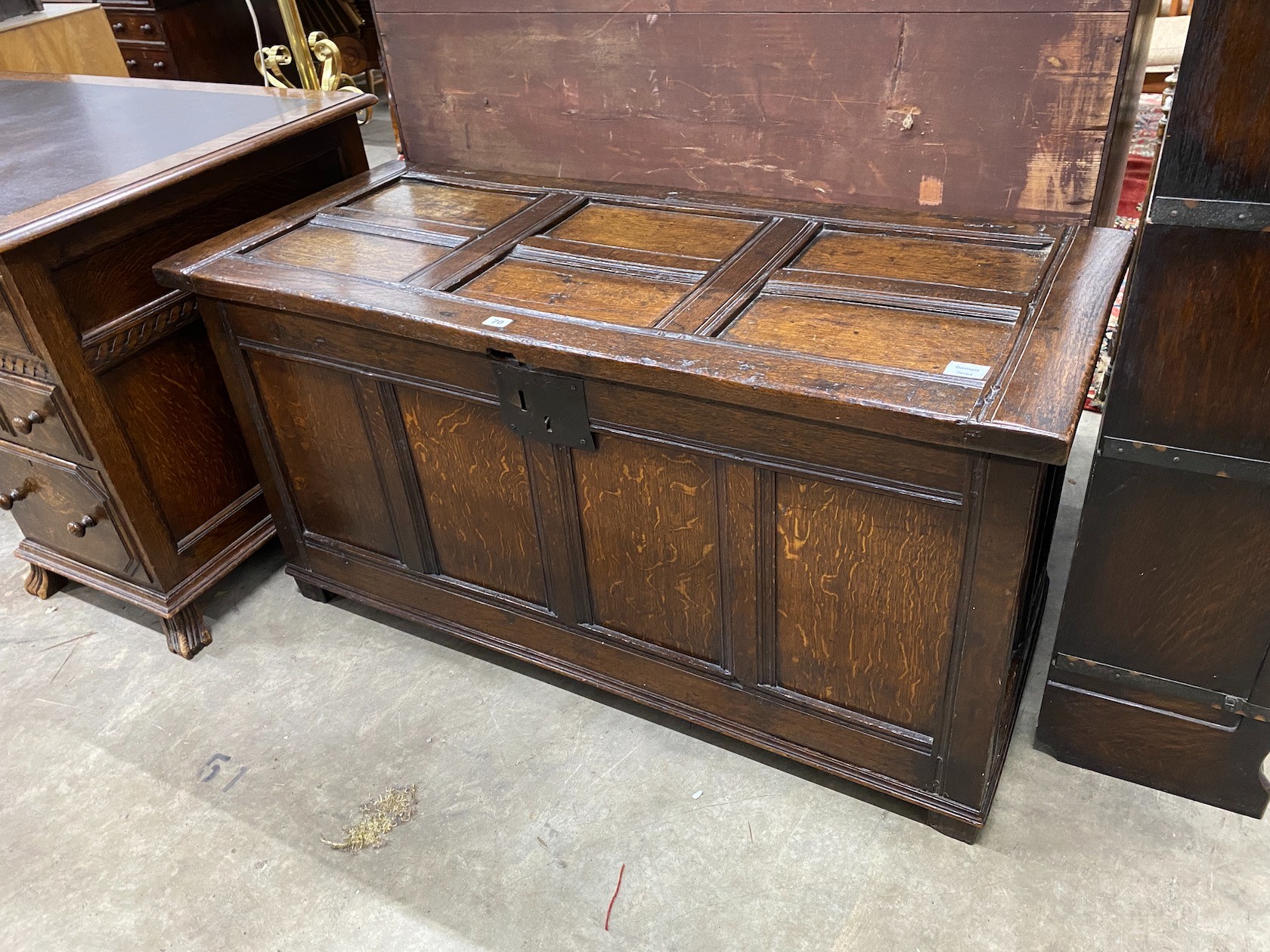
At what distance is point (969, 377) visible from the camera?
1242 millimetres

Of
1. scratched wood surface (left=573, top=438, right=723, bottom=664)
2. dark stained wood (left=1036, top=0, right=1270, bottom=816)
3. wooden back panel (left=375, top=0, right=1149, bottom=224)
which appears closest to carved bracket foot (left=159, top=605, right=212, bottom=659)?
scratched wood surface (left=573, top=438, right=723, bottom=664)

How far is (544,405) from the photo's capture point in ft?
5.02

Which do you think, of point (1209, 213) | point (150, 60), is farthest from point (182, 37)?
point (1209, 213)

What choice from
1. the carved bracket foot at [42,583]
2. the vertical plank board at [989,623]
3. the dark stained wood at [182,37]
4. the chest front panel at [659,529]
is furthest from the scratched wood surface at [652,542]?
the dark stained wood at [182,37]

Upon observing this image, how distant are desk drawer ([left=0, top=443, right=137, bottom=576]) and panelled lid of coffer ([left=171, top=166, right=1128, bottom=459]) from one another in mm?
559

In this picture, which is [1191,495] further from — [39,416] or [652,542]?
[39,416]

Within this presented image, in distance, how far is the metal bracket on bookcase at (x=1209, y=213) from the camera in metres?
1.19

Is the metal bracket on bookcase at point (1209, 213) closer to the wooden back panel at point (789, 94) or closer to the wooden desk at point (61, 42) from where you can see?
the wooden back panel at point (789, 94)

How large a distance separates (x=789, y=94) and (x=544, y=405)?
2.63ft

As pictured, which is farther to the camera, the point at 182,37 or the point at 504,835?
the point at 182,37

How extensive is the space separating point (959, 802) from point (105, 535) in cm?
179

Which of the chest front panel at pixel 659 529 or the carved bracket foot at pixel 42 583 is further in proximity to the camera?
the carved bracket foot at pixel 42 583

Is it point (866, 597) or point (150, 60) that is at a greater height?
point (150, 60)

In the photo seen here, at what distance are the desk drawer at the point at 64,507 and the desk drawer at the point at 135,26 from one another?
3407mm
